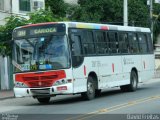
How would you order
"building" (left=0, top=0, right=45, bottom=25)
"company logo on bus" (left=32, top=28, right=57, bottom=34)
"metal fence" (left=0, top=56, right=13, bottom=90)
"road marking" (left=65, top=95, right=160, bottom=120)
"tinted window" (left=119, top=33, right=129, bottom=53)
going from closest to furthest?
"road marking" (left=65, top=95, right=160, bottom=120) → "company logo on bus" (left=32, top=28, right=57, bottom=34) → "tinted window" (left=119, top=33, right=129, bottom=53) → "metal fence" (left=0, top=56, right=13, bottom=90) → "building" (left=0, top=0, right=45, bottom=25)

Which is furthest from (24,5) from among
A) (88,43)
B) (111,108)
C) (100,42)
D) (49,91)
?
(111,108)

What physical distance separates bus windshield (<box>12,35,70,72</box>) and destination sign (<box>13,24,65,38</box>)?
193 millimetres

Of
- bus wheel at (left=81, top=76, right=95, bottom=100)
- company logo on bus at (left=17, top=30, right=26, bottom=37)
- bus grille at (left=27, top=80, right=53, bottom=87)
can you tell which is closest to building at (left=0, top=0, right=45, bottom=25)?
company logo on bus at (left=17, top=30, right=26, bottom=37)

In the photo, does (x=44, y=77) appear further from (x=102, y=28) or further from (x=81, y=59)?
(x=102, y=28)

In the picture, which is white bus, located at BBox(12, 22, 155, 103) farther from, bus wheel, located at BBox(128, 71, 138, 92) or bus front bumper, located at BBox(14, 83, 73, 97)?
bus wheel, located at BBox(128, 71, 138, 92)

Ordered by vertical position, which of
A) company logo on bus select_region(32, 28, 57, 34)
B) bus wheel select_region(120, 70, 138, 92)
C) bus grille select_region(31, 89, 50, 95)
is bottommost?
bus wheel select_region(120, 70, 138, 92)

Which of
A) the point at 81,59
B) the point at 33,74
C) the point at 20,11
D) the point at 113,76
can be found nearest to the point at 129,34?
the point at 113,76

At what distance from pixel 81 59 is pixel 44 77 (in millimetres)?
1740

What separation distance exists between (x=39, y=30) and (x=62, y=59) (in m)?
1.59

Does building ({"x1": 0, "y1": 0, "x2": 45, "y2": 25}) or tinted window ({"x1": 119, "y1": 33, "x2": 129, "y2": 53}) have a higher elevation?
building ({"x1": 0, "y1": 0, "x2": 45, "y2": 25})

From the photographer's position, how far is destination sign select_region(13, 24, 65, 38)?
19453mm

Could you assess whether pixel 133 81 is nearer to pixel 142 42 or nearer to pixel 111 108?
pixel 142 42

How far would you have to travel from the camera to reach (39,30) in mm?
19844

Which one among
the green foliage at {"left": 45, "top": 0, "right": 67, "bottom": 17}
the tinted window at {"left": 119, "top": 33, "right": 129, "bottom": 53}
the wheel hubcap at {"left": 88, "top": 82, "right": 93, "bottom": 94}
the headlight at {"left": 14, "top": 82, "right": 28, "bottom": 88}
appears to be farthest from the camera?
the green foliage at {"left": 45, "top": 0, "right": 67, "bottom": 17}
